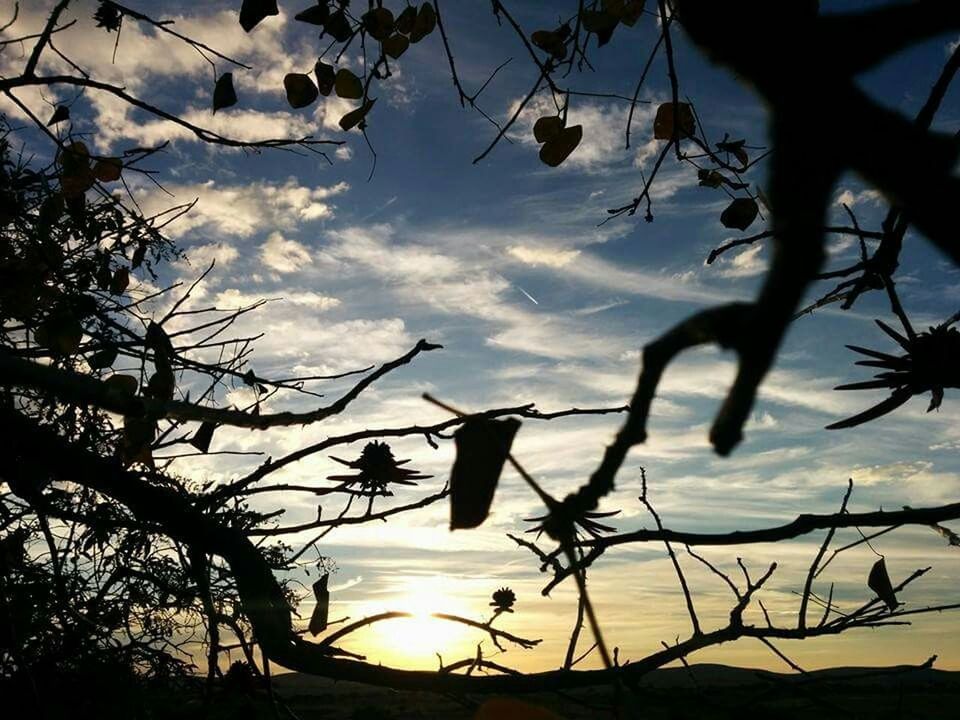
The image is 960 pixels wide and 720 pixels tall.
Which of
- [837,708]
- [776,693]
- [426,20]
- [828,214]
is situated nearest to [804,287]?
[828,214]

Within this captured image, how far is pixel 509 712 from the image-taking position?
727 millimetres

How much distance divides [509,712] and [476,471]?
0.76ft

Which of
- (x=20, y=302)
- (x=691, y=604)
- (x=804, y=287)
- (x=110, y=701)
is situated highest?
(x=20, y=302)

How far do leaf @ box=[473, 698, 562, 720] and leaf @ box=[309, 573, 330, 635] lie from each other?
1.45 meters

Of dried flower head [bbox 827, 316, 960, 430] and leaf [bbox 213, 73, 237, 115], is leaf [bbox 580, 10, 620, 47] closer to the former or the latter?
leaf [bbox 213, 73, 237, 115]

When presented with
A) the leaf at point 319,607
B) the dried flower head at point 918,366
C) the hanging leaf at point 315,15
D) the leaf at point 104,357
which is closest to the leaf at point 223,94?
the hanging leaf at point 315,15

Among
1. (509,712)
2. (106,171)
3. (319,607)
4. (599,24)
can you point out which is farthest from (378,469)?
(106,171)

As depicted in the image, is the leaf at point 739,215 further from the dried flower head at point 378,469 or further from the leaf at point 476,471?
the leaf at point 476,471

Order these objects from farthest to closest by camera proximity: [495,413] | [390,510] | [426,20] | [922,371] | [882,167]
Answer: [426,20], [390,510], [495,413], [922,371], [882,167]

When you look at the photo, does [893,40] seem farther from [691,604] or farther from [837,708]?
[691,604]

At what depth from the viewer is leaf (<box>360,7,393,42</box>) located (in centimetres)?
264

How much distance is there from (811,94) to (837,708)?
34.2 inches

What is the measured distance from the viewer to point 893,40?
0.49m

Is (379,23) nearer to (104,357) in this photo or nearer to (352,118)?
(352,118)
